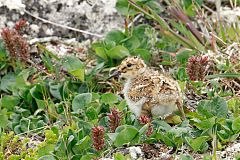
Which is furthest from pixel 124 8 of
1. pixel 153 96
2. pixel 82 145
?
pixel 82 145

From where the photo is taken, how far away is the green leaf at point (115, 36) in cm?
683

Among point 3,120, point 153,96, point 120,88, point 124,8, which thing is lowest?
point 120,88

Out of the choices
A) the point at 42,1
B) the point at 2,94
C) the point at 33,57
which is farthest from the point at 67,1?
the point at 2,94

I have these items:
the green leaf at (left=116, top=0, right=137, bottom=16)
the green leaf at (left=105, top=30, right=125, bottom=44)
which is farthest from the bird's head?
the green leaf at (left=116, top=0, right=137, bottom=16)

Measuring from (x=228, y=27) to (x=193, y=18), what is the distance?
39 cm

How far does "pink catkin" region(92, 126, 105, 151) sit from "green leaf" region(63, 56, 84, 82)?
1.47 meters

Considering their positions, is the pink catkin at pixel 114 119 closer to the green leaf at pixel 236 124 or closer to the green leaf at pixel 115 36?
the green leaf at pixel 236 124

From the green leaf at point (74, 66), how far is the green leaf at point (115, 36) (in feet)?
1.73

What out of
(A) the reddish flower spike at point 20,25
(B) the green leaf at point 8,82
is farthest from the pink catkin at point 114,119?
(A) the reddish flower spike at point 20,25

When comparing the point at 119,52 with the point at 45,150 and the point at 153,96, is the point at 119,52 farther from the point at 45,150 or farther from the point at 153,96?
the point at 45,150

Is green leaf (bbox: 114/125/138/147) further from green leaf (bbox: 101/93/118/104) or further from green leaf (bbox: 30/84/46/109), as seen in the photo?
green leaf (bbox: 30/84/46/109)

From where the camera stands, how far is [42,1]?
735cm

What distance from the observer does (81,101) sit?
5.88m

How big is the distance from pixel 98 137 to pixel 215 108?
3.07ft
